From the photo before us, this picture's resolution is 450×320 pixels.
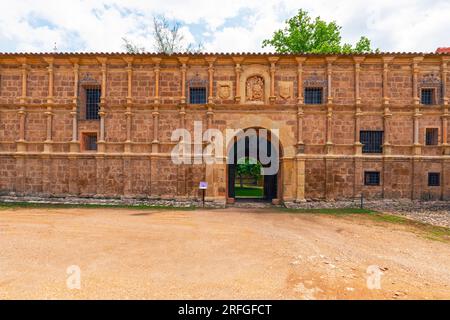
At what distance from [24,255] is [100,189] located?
948 centimetres

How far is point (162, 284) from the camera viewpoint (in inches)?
177

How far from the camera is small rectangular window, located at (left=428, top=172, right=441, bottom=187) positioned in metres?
14.6

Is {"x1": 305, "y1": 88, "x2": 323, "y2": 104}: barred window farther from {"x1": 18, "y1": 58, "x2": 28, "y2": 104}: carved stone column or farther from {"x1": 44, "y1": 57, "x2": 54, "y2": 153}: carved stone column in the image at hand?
{"x1": 18, "y1": 58, "x2": 28, "y2": 104}: carved stone column

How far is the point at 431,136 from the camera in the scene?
15.0 metres

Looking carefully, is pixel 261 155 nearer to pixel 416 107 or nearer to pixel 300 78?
pixel 300 78

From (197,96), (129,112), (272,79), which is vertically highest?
(272,79)

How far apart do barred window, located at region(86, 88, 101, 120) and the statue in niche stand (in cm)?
946

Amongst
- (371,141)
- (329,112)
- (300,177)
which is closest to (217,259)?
(300,177)

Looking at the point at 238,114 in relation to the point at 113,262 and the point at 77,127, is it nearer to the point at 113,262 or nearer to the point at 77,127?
the point at 77,127

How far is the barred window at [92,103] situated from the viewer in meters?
15.5

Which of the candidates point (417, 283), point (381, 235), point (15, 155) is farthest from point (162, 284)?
point (15, 155)

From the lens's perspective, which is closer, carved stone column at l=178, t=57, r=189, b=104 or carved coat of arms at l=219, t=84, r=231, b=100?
carved stone column at l=178, t=57, r=189, b=104

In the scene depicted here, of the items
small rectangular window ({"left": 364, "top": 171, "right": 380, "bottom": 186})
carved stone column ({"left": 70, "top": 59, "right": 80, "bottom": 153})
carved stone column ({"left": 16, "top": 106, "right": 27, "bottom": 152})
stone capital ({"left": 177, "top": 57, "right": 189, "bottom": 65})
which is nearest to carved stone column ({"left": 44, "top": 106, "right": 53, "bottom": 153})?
carved stone column ({"left": 70, "top": 59, "right": 80, "bottom": 153})

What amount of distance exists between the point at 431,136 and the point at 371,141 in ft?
12.1
